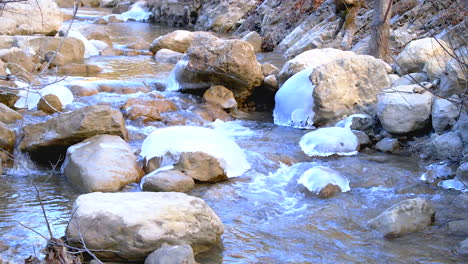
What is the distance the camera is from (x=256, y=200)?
572 cm

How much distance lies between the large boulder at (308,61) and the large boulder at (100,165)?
12.9 feet

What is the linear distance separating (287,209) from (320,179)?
67 cm

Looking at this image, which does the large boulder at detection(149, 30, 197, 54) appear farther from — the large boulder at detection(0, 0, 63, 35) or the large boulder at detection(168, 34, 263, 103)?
the large boulder at detection(168, 34, 263, 103)

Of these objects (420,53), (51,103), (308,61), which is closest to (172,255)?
(51,103)

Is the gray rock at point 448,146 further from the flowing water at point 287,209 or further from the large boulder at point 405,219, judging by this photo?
the large boulder at point 405,219

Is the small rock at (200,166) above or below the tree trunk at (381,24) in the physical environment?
below

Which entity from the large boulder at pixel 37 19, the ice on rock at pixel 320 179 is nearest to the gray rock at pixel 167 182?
the ice on rock at pixel 320 179

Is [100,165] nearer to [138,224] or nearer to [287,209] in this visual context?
[138,224]

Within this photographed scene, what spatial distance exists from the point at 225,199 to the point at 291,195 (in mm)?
708

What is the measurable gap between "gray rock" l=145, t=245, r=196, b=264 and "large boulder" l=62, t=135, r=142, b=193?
192cm

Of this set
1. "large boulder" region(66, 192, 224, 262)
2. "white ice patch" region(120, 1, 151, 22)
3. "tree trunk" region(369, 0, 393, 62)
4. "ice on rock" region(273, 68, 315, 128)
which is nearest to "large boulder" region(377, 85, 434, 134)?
"ice on rock" region(273, 68, 315, 128)

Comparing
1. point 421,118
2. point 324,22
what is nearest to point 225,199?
point 421,118

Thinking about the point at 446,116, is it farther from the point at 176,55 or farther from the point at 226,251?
the point at 176,55

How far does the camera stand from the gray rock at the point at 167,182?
573 cm
